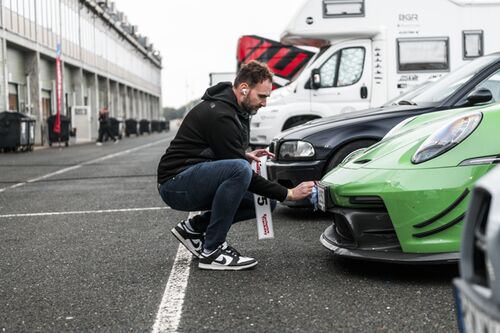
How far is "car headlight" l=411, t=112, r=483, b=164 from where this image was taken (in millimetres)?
3516

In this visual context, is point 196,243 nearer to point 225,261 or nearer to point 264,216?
point 225,261

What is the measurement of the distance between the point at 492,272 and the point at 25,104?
31697mm

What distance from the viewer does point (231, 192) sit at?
4117 millimetres

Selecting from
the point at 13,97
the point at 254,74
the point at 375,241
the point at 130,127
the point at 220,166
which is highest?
the point at 13,97

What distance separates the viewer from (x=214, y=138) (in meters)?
4.16

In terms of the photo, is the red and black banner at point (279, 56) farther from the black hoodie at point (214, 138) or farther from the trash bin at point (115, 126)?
the trash bin at point (115, 126)

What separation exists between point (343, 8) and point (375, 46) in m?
0.85

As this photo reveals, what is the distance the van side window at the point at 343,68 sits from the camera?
11.2 metres

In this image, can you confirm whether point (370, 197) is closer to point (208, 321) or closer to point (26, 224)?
point (208, 321)

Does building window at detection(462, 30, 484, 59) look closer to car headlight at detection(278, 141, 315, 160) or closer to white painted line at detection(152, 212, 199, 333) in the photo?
car headlight at detection(278, 141, 315, 160)

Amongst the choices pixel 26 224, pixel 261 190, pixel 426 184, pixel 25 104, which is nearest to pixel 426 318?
pixel 426 184

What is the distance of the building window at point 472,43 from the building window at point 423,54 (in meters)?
0.33

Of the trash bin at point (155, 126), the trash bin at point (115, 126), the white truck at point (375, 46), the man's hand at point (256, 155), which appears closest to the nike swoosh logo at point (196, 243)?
the man's hand at point (256, 155)

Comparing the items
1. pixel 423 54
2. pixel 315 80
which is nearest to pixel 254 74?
pixel 315 80
